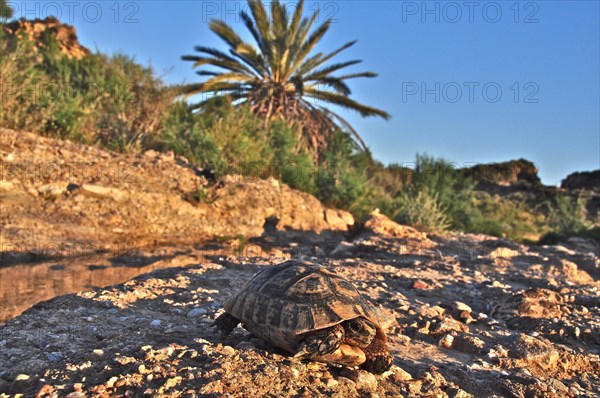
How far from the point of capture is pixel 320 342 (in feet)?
7.95

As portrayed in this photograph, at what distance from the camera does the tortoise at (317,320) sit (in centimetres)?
246

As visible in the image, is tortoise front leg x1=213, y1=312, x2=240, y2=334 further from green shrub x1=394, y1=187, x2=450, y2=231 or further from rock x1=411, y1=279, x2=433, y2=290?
green shrub x1=394, y1=187, x2=450, y2=231

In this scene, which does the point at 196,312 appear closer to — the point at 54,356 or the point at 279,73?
the point at 54,356

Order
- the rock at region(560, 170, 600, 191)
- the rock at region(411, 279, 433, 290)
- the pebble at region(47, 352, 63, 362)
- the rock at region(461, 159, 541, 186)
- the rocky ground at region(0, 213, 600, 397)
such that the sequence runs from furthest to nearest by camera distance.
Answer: the rock at region(461, 159, 541, 186) < the rock at region(560, 170, 600, 191) < the rock at region(411, 279, 433, 290) < the pebble at region(47, 352, 63, 362) < the rocky ground at region(0, 213, 600, 397)

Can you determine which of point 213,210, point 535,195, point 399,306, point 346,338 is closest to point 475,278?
point 399,306

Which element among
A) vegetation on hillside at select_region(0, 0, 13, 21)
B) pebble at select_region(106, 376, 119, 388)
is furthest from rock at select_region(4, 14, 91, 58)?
pebble at select_region(106, 376, 119, 388)

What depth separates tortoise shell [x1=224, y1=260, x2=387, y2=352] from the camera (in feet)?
8.17

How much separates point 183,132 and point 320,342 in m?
9.02

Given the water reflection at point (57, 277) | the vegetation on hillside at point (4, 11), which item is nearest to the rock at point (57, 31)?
the vegetation on hillside at point (4, 11)

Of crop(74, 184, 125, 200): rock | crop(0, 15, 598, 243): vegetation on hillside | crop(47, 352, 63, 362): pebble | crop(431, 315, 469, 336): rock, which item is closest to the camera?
crop(47, 352, 63, 362): pebble

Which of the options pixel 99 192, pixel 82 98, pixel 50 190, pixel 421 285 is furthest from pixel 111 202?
pixel 421 285

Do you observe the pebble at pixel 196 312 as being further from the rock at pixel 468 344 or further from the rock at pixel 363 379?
the rock at pixel 468 344

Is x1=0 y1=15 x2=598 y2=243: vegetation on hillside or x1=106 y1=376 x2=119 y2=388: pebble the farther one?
x1=0 y1=15 x2=598 y2=243: vegetation on hillside

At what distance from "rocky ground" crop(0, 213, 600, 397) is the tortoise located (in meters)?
0.12
